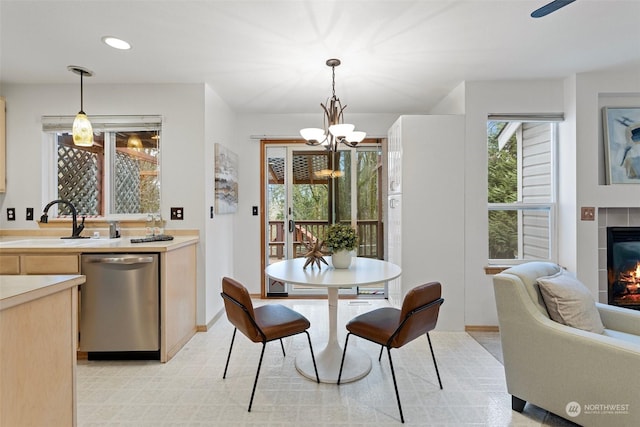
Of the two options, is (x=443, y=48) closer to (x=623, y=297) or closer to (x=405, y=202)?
(x=405, y=202)

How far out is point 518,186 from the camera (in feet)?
10.4

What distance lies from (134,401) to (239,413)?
69 centimetres

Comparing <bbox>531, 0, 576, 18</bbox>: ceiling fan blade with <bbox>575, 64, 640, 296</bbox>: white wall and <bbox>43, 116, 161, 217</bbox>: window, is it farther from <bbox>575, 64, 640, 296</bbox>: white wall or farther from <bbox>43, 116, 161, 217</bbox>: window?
<bbox>43, 116, 161, 217</bbox>: window

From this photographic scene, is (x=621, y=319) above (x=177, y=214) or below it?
below

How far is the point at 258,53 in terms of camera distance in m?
2.41

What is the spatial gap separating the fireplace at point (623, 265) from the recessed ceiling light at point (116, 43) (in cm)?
445

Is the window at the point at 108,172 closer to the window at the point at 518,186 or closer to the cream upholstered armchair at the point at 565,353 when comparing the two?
the cream upholstered armchair at the point at 565,353

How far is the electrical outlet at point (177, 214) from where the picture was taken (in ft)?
9.80

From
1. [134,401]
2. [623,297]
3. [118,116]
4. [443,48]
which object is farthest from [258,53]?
[623,297]

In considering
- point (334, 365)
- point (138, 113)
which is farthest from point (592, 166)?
point (138, 113)

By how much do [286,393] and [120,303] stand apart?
4.57 feet

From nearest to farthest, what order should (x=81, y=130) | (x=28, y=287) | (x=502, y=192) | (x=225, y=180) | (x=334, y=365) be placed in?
(x=28, y=287)
(x=334, y=365)
(x=81, y=130)
(x=502, y=192)
(x=225, y=180)

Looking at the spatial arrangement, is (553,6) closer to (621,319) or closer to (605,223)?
(621,319)

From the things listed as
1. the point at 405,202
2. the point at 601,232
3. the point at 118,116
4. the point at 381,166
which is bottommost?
the point at 601,232
